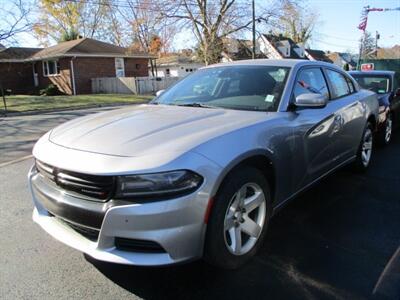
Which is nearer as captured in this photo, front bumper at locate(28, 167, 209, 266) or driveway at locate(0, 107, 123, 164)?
front bumper at locate(28, 167, 209, 266)

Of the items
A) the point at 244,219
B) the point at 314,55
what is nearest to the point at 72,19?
the point at 314,55

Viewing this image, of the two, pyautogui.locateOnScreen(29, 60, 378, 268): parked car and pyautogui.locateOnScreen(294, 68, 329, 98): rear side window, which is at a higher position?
pyautogui.locateOnScreen(294, 68, 329, 98): rear side window

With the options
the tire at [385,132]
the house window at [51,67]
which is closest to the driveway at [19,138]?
the tire at [385,132]

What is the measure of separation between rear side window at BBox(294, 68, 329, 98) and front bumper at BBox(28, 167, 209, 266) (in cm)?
187

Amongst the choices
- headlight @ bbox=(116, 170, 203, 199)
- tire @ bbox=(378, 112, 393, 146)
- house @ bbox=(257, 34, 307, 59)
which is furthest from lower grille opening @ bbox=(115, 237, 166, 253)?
house @ bbox=(257, 34, 307, 59)

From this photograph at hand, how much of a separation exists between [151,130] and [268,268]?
140 cm

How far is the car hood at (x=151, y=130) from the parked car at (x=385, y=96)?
4.88m

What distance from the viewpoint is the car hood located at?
109 inches

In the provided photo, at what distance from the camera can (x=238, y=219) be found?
10.00ft

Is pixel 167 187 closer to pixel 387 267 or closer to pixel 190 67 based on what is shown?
pixel 387 267

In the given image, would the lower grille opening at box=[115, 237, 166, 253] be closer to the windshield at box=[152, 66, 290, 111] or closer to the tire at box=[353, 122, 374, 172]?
the windshield at box=[152, 66, 290, 111]

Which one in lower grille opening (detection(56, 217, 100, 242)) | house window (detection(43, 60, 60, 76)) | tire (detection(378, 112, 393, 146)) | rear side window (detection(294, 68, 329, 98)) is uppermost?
house window (detection(43, 60, 60, 76))

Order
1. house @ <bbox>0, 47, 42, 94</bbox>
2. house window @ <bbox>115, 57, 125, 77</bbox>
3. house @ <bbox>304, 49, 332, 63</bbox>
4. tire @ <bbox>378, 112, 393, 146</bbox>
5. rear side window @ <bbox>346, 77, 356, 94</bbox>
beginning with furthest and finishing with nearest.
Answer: house @ <bbox>304, 49, 332, 63</bbox>
house @ <bbox>0, 47, 42, 94</bbox>
house window @ <bbox>115, 57, 125, 77</bbox>
tire @ <bbox>378, 112, 393, 146</bbox>
rear side window @ <bbox>346, 77, 356, 94</bbox>

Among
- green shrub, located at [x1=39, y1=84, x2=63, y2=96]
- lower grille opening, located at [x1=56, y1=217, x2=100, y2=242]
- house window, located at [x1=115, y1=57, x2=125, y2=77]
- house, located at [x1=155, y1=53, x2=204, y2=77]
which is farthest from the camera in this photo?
house, located at [x1=155, y1=53, x2=204, y2=77]
